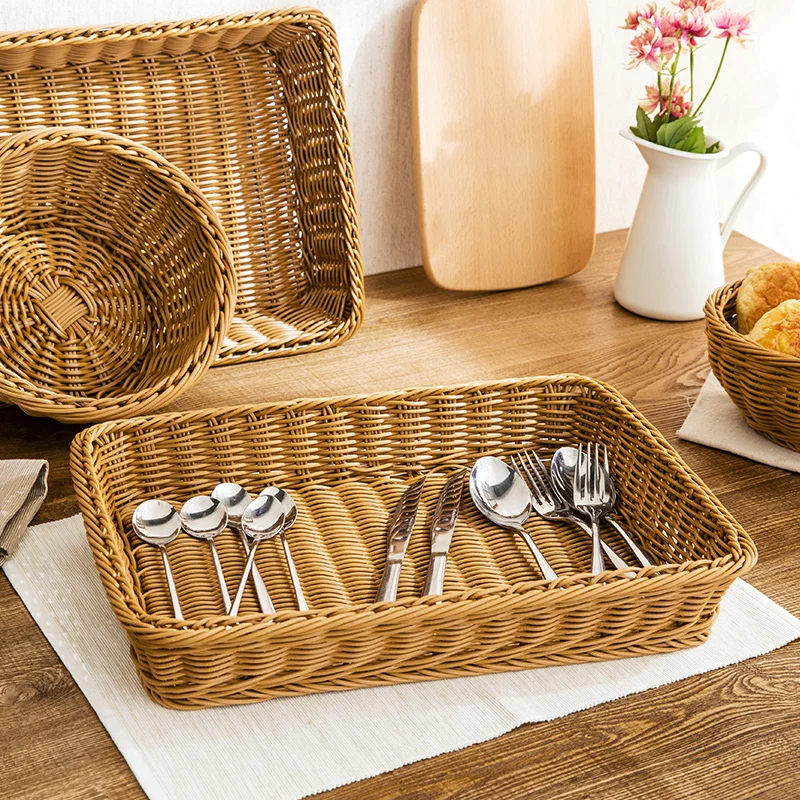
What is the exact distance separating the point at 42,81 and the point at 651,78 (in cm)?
77

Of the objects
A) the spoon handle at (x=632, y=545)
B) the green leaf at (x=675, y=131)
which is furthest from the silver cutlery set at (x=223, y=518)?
the green leaf at (x=675, y=131)

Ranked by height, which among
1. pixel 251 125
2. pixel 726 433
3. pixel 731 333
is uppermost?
pixel 251 125

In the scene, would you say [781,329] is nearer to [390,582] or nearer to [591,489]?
[591,489]

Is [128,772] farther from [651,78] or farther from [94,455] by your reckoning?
[651,78]

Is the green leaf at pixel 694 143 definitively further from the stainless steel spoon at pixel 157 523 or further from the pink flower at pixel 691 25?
the stainless steel spoon at pixel 157 523

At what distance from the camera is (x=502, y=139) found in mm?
1139

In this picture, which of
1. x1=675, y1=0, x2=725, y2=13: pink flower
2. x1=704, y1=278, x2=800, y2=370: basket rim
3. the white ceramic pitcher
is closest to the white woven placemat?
x1=704, y1=278, x2=800, y2=370: basket rim

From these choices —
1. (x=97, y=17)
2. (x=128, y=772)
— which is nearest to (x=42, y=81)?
(x=97, y=17)

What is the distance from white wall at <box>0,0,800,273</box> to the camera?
40.3 inches

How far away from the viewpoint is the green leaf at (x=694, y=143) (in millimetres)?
1061

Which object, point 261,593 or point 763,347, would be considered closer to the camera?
point 261,593

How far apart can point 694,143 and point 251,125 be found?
1.49 ft

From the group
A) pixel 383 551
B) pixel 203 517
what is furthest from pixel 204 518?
pixel 383 551

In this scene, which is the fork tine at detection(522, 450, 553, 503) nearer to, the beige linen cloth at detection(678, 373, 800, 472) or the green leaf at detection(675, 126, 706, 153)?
the beige linen cloth at detection(678, 373, 800, 472)
